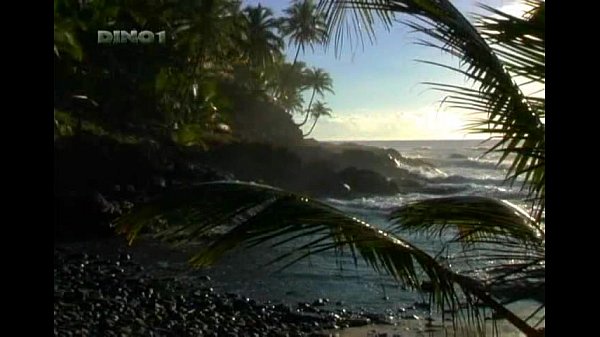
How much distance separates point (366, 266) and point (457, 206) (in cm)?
73

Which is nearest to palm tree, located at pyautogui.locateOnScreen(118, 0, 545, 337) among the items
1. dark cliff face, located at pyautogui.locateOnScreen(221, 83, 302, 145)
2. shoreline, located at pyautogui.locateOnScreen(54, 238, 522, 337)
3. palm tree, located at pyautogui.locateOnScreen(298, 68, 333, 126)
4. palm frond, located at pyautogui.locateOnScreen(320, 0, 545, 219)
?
palm frond, located at pyautogui.locateOnScreen(320, 0, 545, 219)

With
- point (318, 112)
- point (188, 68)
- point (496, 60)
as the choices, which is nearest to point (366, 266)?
point (318, 112)

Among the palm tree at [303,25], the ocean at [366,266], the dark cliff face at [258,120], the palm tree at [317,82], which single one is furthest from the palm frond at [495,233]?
the dark cliff face at [258,120]

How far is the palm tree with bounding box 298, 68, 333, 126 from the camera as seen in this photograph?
248 centimetres

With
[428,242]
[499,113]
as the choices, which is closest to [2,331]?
[499,113]

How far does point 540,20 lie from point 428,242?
0.75 meters

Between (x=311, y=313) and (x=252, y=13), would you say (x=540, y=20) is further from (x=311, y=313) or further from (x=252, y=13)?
(x=311, y=313)

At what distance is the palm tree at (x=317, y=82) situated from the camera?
2.48m

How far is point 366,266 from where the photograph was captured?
7.26ft

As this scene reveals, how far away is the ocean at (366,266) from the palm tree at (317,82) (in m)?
0.26

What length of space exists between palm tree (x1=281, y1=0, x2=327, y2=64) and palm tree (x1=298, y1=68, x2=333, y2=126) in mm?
133

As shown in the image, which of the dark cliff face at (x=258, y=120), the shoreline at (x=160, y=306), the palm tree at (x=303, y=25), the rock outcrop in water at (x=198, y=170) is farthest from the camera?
the shoreline at (x=160, y=306)

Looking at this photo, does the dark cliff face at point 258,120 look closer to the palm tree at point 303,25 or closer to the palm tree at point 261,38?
the palm tree at point 261,38

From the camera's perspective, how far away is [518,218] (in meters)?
1.52
